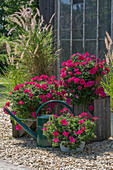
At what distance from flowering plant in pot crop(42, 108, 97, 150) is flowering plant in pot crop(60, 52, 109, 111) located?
0.42m

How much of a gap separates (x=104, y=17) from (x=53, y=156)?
13.1ft

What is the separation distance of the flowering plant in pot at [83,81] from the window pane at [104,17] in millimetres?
2667

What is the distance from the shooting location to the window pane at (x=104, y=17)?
630 cm

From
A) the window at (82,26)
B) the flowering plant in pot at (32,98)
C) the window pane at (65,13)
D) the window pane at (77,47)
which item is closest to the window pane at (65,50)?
the window at (82,26)

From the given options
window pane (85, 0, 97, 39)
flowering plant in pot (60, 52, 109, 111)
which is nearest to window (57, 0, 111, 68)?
window pane (85, 0, 97, 39)

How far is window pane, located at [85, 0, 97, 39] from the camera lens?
6.48 metres

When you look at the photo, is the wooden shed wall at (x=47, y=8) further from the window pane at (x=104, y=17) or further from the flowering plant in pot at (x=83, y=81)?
the flowering plant in pot at (x=83, y=81)

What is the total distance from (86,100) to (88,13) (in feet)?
10.6

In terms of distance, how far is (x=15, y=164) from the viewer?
3115 mm

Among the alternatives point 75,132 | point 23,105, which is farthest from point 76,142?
point 23,105

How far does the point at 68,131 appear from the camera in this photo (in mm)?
3426

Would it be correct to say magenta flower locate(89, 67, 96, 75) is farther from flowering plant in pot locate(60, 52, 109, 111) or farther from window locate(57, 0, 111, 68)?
window locate(57, 0, 111, 68)

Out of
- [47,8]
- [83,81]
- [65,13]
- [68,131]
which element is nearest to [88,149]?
[68,131]

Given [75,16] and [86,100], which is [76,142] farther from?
[75,16]
